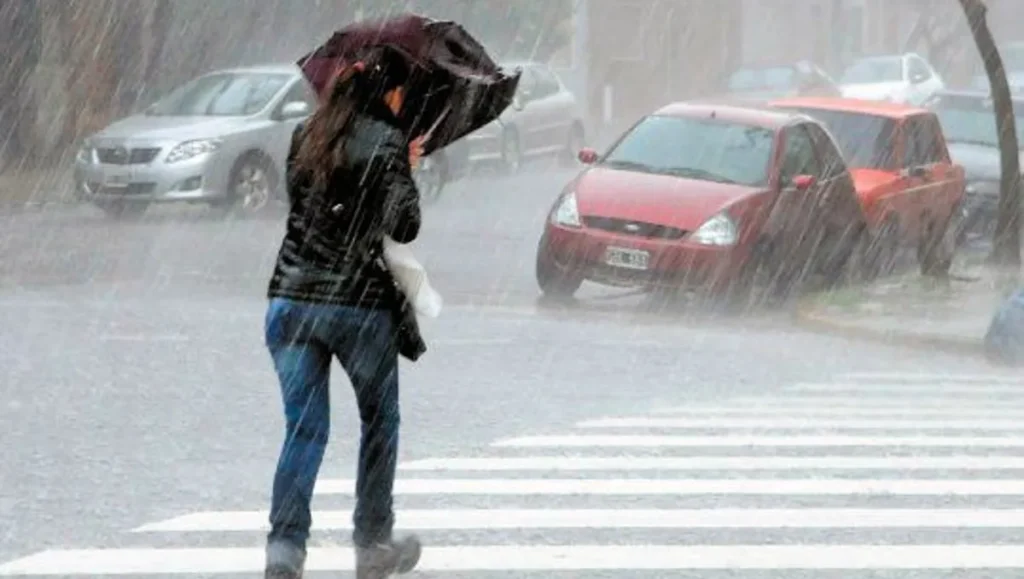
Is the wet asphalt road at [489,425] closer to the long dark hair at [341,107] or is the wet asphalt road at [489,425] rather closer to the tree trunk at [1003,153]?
the long dark hair at [341,107]

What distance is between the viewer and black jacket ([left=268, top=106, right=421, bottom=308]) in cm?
671

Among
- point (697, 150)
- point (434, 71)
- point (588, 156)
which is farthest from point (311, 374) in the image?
point (697, 150)

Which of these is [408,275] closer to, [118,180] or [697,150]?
[697,150]

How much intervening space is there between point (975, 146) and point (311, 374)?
65.5 feet

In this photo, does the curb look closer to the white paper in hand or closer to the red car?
the red car

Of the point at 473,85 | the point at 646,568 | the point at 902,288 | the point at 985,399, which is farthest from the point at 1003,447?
the point at 902,288

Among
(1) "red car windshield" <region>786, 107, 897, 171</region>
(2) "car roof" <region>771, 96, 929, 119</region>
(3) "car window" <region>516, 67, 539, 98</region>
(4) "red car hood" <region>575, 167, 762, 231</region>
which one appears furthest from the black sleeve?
(3) "car window" <region>516, 67, 539, 98</region>

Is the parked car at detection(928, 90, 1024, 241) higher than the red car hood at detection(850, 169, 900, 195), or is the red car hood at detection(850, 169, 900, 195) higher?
the red car hood at detection(850, 169, 900, 195)

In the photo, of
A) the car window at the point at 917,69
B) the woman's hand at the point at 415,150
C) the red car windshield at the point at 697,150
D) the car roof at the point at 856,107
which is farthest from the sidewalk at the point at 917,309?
the car window at the point at 917,69

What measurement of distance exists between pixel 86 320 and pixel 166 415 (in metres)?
4.35

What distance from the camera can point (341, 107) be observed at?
22.1 ft

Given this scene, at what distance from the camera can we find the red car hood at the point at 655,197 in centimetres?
1738

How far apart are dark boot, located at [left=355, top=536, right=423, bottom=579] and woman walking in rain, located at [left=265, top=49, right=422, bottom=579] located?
0.25 metres

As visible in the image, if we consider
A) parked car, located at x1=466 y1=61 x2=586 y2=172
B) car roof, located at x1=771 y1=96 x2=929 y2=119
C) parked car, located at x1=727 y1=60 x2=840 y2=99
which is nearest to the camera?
car roof, located at x1=771 y1=96 x2=929 y2=119
